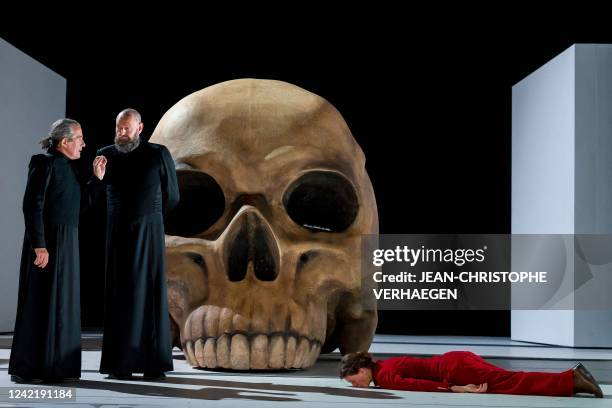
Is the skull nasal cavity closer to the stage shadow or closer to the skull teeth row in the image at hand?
the skull teeth row

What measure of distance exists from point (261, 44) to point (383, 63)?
0.94m

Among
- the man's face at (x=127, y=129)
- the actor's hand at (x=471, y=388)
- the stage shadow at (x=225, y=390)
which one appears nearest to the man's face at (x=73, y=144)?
the man's face at (x=127, y=129)

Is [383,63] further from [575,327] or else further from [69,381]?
[69,381]

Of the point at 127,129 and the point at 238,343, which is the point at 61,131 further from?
the point at 238,343

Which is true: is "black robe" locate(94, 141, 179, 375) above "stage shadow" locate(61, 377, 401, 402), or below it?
above

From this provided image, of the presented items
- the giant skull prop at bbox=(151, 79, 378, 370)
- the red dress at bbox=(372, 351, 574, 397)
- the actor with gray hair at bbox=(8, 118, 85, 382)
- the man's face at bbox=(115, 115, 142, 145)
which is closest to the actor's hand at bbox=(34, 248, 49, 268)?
the actor with gray hair at bbox=(8, 118, 85, 382)

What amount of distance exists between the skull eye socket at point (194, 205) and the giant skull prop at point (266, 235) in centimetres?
1

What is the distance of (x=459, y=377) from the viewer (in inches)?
132

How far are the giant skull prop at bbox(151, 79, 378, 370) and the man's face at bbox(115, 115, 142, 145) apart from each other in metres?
0.52

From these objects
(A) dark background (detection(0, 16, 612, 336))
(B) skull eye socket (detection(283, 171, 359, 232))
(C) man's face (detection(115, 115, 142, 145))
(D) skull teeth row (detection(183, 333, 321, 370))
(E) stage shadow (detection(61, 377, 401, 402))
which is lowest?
(E) stage shadow (detection(61, 377, 401, 402))

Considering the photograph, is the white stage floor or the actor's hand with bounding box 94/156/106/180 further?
the actor's hand with bounding box 94/156/106/180

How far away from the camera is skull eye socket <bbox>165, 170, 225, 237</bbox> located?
4.25 metres

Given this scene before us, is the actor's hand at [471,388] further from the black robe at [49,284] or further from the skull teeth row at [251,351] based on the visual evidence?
the black robe at [49,284]

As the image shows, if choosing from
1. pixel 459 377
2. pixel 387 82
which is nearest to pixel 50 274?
pixel 459 377
